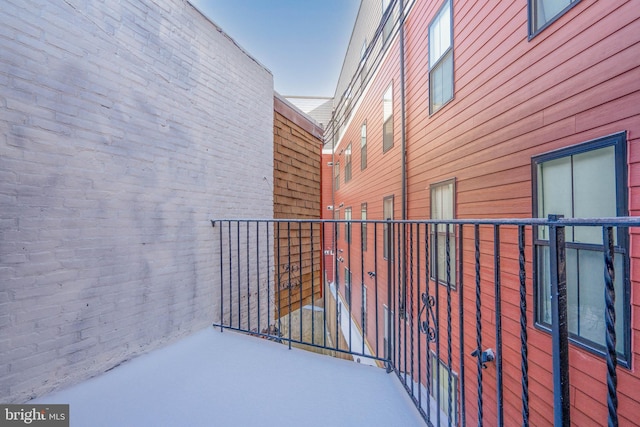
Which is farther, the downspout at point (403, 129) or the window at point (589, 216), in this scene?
the downspout at point (403, 129)

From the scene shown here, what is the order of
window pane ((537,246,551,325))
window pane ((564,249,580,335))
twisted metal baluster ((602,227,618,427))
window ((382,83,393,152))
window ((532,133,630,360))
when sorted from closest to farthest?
1. twisted metal baluster ((602,227,618,427))
2. window ((532,133,630,360))
3. window pane ((564,249,580,335))
4. window pane ((537,246,551,325))
5. window ((382,83,393,152))

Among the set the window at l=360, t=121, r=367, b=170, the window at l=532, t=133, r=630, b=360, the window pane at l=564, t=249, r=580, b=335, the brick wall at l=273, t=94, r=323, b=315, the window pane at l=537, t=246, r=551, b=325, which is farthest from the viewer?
the window at l=360, t=121, r=367, b=170

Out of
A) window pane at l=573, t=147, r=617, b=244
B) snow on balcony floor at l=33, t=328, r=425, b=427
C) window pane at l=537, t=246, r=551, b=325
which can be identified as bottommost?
snow on balcony floor at l=33, t=328, r=425, b=427

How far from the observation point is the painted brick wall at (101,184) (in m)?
1.56

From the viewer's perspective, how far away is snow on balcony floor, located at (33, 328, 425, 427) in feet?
4.82

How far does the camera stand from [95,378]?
5.99ft

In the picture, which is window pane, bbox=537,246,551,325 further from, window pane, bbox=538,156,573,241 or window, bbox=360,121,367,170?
window, bbox=360,121,367,170

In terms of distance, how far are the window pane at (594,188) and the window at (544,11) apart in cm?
117

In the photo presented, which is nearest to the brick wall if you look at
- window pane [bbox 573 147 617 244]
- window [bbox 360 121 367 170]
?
window [bbox 360 121 367 170]

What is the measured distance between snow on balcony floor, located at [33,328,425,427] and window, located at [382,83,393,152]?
4.82 m

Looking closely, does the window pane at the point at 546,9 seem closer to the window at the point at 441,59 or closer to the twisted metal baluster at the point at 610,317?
the window at the point at 441,59

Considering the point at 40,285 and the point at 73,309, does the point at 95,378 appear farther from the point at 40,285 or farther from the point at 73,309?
the point at 40,285

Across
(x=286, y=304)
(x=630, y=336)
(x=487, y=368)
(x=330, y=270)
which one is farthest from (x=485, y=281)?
(x=330, y=270)

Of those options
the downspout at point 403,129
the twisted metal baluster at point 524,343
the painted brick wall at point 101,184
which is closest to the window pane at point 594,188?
the twisted metal baluster at point 524,343
